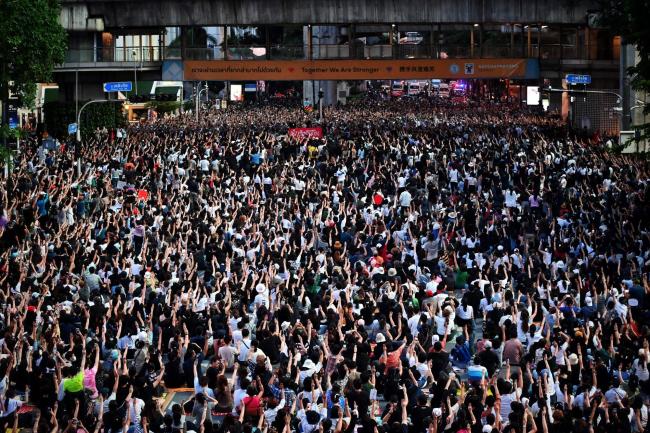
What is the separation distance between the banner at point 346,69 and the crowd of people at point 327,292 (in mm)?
17748

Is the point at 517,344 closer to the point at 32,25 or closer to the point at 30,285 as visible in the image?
the point at 30,285

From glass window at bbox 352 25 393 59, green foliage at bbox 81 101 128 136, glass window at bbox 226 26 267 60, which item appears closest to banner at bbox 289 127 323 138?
green foliage at bbox 81 101 128 136

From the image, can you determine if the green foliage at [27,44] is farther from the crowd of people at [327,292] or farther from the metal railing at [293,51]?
the metal railing at [293,51]

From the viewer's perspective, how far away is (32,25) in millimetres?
38094

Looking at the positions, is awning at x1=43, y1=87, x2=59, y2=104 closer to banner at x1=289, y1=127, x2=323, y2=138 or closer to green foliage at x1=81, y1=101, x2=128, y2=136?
green foliage at x1=81, y1=101, x2=128, y2=136

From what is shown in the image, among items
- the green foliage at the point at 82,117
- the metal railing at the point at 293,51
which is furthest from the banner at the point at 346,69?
the green foliage at the point at 82,117

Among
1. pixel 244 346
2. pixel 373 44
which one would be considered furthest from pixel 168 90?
pixel 244 346

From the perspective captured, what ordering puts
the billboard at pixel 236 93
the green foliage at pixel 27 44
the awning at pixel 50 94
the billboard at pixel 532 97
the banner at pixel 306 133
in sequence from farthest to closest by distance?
1. the billboard at pixel 236 93
2. the billboard at pixel 532 97
3. the awning at pixel 50 94
4. the banner at pixel 306 133
5. the green foliage at pixel 27 44

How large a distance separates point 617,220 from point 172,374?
→ 13.7 meters

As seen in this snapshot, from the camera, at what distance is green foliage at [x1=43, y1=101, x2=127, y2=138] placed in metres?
54.1

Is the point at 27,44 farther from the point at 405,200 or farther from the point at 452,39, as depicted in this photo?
the point at 452,39

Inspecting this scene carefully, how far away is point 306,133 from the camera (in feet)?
149

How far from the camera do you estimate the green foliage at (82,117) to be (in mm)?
54125

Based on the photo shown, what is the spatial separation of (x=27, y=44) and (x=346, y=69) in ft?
74.4
